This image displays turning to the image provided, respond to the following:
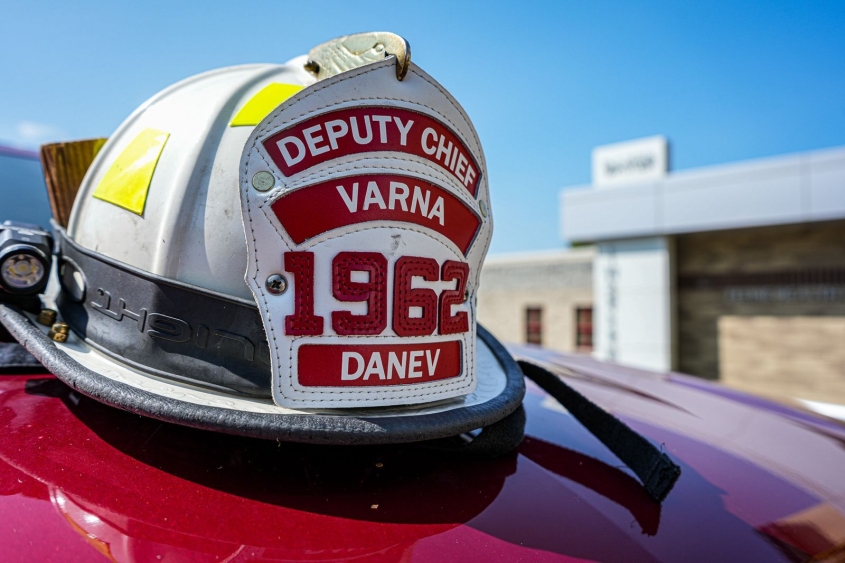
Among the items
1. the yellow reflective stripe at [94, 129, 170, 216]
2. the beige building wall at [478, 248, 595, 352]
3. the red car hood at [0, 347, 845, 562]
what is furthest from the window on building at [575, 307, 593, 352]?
the yellow reflective stripe at [94, 129, 170, 216]

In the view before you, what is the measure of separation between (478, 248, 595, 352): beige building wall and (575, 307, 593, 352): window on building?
0.14 m

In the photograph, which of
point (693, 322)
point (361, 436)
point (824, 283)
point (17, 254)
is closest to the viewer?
point (361, 436)

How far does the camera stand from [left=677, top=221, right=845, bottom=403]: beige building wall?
1295cm

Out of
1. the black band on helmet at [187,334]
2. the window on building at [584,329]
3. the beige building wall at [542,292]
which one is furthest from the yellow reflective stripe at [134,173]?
the window on building at [584,329]

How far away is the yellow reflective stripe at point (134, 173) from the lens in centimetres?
110

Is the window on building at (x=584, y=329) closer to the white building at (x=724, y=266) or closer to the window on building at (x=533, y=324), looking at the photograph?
the window on building at (x=533, y=324)

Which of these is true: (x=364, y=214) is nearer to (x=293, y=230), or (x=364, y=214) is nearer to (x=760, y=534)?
(x=293, y=230)

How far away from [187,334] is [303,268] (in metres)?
0.28

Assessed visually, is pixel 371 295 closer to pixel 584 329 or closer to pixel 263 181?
pixel 263 181

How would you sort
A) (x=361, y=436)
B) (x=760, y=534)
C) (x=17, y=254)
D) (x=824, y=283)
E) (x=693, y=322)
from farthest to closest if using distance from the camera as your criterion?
1. (x=693, y=322)
2. (x=824, y=283)
3. (x=17, y=254)
4. (x=760, y=534)
5. (x=361, y=436)

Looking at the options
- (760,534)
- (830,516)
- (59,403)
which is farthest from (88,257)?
(830,516)

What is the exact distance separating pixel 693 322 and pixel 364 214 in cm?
1598

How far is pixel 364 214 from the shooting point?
920 millimetres

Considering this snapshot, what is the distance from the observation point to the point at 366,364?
915 millimetres
